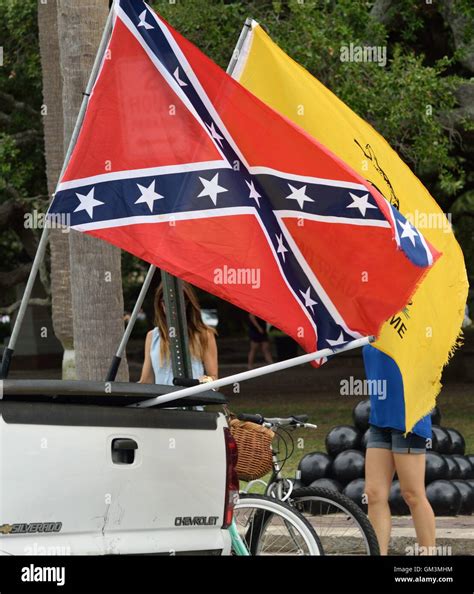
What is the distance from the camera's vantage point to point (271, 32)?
55.4 feet

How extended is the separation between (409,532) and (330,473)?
1131 mm

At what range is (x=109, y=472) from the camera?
18.3ft

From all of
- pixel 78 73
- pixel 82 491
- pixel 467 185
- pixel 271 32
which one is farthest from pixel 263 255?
pixel 467 185

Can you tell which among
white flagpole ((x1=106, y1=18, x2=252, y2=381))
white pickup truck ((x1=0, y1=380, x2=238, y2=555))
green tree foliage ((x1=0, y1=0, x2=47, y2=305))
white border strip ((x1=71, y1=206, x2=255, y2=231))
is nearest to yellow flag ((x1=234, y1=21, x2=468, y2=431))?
white flagpole ((x1=106, y1=18, x2=252, y2=381))

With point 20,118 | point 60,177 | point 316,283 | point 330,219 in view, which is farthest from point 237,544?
point 20,118

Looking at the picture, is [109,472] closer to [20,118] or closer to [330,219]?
[330,219]

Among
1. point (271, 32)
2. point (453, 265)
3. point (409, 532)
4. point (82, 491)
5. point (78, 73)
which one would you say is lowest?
point (409, 532)

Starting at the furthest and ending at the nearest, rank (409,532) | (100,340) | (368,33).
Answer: (368,33)
(100,340)
(409,532)

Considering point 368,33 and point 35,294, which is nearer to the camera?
point 368,33

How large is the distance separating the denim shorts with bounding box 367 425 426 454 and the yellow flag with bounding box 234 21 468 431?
0.28m

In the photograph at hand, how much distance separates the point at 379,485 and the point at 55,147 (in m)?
7.92

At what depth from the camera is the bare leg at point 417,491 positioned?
301 inches

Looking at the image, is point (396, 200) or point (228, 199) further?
point (396, 200)
